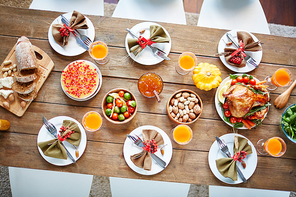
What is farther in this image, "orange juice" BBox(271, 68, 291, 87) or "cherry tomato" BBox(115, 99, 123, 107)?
"orange juice" BBox(271, 68, 291, 87)

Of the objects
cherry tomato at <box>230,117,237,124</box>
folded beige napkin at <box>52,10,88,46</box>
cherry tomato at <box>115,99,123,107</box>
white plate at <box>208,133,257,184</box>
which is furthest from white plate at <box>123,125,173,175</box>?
folded beige napkin at <box>52,10,88,46</box>

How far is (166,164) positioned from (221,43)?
1.20 meters

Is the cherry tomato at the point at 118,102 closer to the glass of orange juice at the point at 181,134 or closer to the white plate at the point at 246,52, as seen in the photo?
the glass of orange juice at the point at 181,134

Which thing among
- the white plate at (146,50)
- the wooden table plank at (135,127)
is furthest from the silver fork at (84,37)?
the wooden table plank at (135,127)

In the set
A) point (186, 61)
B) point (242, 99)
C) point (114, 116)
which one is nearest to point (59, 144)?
point (114, 116)

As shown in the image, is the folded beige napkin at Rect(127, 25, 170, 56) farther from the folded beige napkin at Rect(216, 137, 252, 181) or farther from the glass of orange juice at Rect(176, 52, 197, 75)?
the folded beige napkin at Rect(216, 137, 252, 181)

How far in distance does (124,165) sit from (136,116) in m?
0.43

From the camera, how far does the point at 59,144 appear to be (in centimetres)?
149

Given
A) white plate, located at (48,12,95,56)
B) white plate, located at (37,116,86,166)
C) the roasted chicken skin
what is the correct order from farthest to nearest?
white plate, located at (48,12,95,56)
white plate, located at (37,116,86,166)
the roasted chicken skin

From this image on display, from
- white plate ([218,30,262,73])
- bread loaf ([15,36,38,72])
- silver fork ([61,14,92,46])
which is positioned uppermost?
white plate ([218,30,262,73])

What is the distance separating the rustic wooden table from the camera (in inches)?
61.9

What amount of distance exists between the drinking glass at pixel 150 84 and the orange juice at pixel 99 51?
1.39 ft

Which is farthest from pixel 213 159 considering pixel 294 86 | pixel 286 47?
pixel 286 47

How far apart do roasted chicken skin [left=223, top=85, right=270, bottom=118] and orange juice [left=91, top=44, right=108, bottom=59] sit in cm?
109
